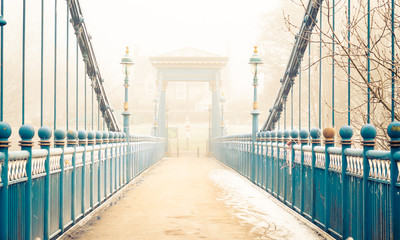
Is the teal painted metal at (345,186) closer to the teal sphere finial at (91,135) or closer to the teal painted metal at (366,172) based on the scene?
the teal painted metal at (366,172)

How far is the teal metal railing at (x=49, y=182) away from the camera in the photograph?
194 inches

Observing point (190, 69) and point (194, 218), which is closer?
point (194, 218)

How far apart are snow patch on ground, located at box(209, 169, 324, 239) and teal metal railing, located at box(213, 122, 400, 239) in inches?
8.8

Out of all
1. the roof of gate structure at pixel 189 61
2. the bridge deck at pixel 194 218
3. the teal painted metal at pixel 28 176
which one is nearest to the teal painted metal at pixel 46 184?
the teal painted metal at pixel 28 176

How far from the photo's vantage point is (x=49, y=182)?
20.7ft

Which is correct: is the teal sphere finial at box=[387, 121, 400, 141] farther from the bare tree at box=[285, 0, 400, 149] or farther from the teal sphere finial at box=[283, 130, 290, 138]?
the teal sphere finial at box=[283, 130, 290, 138]

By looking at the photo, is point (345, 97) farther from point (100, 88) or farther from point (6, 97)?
point (6, 97)

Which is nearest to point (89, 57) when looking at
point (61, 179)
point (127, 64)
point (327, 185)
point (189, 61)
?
point (127, 64)

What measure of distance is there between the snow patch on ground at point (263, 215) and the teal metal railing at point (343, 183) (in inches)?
8.8

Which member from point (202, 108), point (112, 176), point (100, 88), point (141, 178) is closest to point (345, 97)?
point (141, 178)

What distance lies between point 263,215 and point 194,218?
1.13 m

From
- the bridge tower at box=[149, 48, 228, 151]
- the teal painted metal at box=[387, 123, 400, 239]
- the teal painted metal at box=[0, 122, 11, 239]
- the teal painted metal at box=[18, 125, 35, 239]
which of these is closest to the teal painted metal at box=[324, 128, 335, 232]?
the teal painted metal at box=[387, 123, 400, 239]

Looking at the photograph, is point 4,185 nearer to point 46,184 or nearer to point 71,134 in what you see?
point 46,184

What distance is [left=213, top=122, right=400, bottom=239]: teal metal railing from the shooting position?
477 cm
